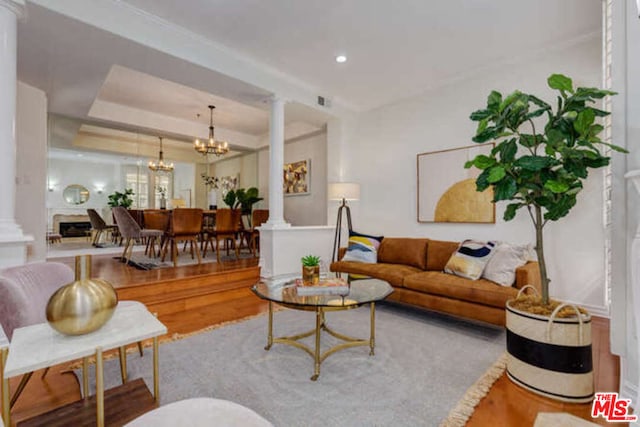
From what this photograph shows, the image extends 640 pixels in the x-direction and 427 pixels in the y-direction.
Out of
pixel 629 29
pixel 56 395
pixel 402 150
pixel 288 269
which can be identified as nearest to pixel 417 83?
pixel 402 150

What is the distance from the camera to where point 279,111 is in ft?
13.6

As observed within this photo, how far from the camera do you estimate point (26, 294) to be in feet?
5.52

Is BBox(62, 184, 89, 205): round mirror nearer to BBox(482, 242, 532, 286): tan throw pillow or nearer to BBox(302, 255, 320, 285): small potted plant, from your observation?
BBox(302, 255, 320, 285): small potted plant

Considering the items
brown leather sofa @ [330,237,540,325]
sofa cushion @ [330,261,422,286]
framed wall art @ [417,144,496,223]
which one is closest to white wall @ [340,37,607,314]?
framed wall art @ [417,144,496,223]

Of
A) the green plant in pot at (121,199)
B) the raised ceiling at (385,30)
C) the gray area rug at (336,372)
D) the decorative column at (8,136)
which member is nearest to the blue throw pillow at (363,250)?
the gray area rug at (336,372)

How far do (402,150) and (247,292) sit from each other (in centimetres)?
308

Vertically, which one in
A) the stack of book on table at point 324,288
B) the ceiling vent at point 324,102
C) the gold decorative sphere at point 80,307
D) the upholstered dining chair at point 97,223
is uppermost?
the ceiling vent at point 324,102

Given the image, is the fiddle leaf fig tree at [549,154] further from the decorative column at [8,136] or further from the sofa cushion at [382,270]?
the decorative column at [8,136]

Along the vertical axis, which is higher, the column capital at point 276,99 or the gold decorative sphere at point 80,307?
the column capital at point 276,99

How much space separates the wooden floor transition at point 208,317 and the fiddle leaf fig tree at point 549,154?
25.2 inches

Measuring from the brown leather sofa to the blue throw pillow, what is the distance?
0.10m

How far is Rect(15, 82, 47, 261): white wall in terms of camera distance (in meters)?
3.94

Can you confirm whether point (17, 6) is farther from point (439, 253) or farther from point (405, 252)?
point (439, 253)

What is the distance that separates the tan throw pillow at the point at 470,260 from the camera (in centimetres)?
296
